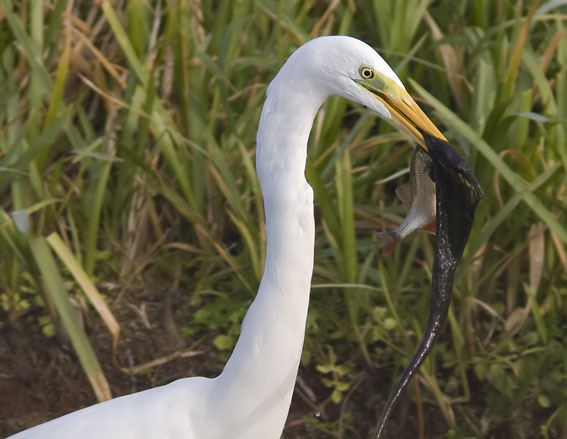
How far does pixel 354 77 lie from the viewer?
47.1 inches

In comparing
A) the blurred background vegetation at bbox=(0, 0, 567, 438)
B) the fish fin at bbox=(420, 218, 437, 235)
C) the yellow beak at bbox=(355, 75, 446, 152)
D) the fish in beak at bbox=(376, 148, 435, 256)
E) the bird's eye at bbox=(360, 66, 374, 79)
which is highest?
the bird's eye at bbox=(360, 66, 374, 79)

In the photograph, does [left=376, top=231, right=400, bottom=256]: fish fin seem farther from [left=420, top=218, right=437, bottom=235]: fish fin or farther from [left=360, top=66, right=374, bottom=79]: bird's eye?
[left=360, top=66, right=374, bottom=79]: bird's eye

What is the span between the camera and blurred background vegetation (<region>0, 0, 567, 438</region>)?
2.00 meters

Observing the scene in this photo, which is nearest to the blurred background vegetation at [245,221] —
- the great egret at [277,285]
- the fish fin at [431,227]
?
the great egret at [277,285]

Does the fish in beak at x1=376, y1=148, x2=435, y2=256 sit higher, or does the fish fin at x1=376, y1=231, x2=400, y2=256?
the fish in beak at x1=376, y1=148, x2=435, y2=256

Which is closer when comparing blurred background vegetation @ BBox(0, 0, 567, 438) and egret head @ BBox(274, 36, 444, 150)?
egret head @ BBox(274, 36, 444, 150)

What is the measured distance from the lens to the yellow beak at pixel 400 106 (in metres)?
1.19

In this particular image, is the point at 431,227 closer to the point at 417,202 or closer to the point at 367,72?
the point at 417,202

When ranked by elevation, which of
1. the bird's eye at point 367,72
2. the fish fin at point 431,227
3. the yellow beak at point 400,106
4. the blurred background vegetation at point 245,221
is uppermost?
the bird's eye at point 367,72

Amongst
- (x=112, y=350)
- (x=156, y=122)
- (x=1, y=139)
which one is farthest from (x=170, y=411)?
(x=1, y=139)

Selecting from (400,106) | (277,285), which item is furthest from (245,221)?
(400,106)

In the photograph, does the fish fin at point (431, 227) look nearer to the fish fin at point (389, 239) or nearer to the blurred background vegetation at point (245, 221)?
the fish fin at point (389, 239)

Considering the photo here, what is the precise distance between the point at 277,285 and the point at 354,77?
1.07 feet

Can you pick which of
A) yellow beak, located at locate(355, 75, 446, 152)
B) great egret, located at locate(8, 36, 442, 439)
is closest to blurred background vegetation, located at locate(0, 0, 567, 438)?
great egret, located at locate(8, 36, 442, 439)
